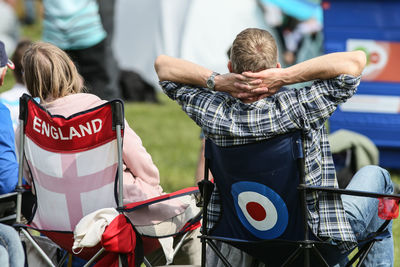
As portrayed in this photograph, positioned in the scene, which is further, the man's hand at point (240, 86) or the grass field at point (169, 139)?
the grass field at point (169, 139)

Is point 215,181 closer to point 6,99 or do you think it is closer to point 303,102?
point 303,102

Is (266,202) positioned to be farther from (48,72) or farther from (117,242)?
(48,72)

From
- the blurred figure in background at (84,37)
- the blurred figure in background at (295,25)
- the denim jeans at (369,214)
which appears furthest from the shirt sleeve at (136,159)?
the blurred figure in background at (295,25)

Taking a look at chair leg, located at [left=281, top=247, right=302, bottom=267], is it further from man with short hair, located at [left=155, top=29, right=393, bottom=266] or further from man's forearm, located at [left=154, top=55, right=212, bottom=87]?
man's forearm, located at [left=154, top=55, right=212, bottom=87]

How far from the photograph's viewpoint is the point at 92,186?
112 inches

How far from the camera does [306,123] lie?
252 cm

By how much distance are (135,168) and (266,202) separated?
2.08ft

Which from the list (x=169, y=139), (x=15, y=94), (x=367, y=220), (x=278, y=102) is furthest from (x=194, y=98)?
(x=169, y=139)

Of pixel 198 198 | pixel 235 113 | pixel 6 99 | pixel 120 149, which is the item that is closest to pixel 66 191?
pixel 120 149

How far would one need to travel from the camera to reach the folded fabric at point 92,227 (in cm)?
273

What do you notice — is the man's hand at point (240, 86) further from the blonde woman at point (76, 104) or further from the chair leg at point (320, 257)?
the chair leg at point (320, 257)

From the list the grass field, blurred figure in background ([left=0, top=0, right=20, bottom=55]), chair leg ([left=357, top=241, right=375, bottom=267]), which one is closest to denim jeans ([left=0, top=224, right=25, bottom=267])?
chair leg ([left=357, top=241, right=375, bottom=267])

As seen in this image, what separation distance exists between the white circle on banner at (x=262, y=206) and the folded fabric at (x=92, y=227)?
1.64 feet

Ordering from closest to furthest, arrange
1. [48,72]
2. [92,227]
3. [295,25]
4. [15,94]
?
[92,227] → [48,72] → [15,94] → [295,25]
